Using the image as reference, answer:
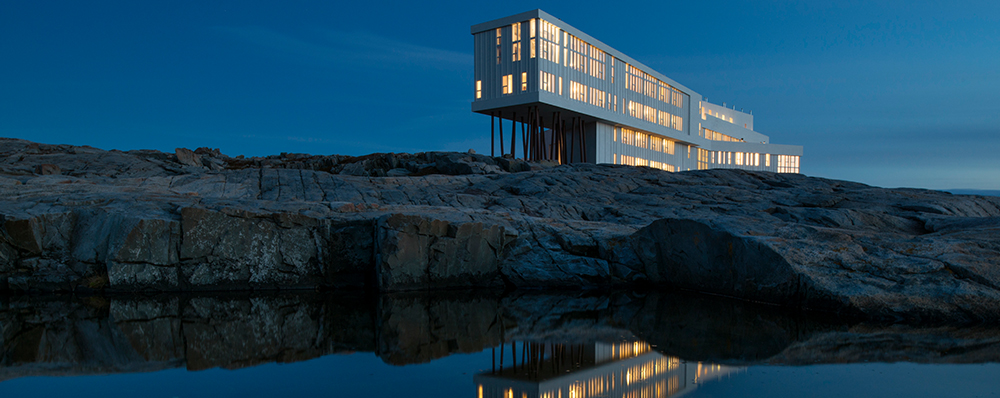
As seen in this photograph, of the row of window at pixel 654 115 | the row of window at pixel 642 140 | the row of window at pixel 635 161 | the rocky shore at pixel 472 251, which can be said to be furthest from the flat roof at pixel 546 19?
the rocky shore at pixel 472 251

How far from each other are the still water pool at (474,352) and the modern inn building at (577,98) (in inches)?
1353

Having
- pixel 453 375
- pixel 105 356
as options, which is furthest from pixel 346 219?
pixel 453 375

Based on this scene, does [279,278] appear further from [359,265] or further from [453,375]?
[453,375]

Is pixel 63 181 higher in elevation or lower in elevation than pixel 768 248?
higher

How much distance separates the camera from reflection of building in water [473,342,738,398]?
6555 mm

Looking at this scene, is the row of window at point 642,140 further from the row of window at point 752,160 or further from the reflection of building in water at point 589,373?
the reflection of building in water at point 589,373

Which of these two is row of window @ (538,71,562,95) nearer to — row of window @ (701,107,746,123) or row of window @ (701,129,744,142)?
row of window @ (701,129,744,142)

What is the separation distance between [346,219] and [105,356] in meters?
7.50

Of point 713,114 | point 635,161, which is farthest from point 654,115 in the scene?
point 713,114

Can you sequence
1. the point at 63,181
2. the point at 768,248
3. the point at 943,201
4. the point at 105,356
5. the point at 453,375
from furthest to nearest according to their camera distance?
the point at 943,201, the point at 63,181, the point at 768,248, the point at 105,356, the point at 453,375

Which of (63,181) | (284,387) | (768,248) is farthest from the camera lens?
(63,181)

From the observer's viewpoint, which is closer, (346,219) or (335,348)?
(335,348)

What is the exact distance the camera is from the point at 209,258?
1450 cm

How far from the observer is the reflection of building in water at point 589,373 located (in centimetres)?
655
